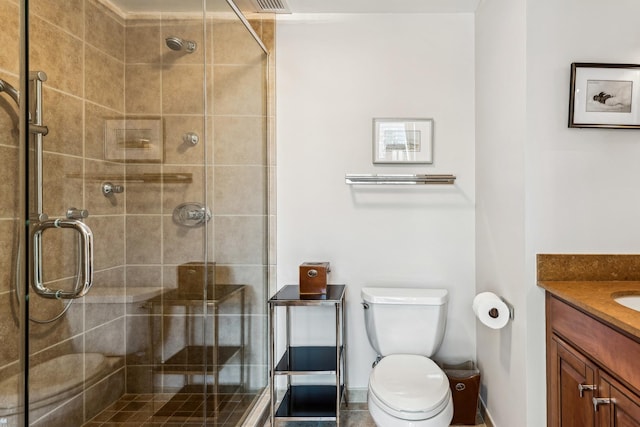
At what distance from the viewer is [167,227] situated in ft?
4.48

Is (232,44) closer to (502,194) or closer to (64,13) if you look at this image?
(64,13)

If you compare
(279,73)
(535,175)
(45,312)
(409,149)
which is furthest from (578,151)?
(45,312)

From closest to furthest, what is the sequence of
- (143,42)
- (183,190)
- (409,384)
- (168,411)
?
(143,42), (168,411), (183,190), (409,384)

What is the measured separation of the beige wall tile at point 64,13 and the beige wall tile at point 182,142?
1.19 feet

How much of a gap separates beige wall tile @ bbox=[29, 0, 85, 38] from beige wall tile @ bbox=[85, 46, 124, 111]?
0.20ft

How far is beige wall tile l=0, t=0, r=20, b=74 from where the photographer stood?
1.21m

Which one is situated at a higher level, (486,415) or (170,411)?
(170,411)

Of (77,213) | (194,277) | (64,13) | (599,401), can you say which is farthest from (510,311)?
(64,13)

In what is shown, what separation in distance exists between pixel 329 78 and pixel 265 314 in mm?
1516

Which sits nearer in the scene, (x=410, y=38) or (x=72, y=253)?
(x=72, y=253)

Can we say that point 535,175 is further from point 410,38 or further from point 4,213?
point 4,213

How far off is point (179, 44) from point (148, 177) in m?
0.54

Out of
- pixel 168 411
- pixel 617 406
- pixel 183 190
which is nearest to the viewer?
pixel 617 406

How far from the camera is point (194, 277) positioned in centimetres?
153
